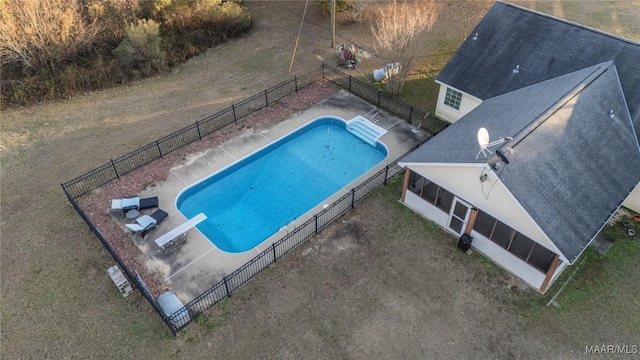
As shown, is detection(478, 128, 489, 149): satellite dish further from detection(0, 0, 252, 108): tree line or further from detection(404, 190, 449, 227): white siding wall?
detection(0, 0, 252, 108): tree line

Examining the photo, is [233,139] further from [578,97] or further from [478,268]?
[578,97]

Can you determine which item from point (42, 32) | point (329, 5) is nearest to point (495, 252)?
point (329, 5)

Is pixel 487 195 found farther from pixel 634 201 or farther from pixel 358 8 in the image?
pixel 358 8

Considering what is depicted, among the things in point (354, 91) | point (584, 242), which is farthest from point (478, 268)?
point (354, 91)

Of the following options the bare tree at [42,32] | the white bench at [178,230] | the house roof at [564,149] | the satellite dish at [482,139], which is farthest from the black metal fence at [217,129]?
the bare tree at [42,32]

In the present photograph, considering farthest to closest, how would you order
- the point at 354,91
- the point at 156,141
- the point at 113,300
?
1. the point at 354,91
2. the point at 156,141
3. the point at 113,300

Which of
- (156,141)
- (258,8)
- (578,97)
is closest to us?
(578,97)
